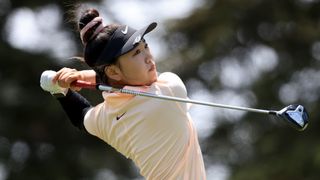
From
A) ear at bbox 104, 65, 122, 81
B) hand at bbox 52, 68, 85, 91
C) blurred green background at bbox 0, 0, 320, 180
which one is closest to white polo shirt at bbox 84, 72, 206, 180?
ear at bbox 104, 65, 122, 81

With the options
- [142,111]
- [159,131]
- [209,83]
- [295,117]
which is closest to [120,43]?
[142,111]

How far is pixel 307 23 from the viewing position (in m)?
16.9

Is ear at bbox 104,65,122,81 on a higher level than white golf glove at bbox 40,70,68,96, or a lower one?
higher

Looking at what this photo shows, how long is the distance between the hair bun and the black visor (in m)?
0.11

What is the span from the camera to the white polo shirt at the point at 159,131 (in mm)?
6453

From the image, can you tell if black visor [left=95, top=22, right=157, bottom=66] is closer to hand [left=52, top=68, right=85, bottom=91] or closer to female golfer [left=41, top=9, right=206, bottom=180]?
female golfer [left=41, top=9, right=206, bottom=180]

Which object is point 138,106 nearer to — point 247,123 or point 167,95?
point 167,95

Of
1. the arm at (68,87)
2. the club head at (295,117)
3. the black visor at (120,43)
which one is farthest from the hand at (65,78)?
the club head at (295,117)

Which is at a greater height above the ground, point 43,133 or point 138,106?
point 138,106

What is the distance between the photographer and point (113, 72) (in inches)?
260

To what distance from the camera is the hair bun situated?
6.64 metres

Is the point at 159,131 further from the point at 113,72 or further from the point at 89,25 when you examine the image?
the point at 89,25

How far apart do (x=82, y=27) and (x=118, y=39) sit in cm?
28

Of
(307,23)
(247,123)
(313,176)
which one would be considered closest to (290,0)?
(307,23)
